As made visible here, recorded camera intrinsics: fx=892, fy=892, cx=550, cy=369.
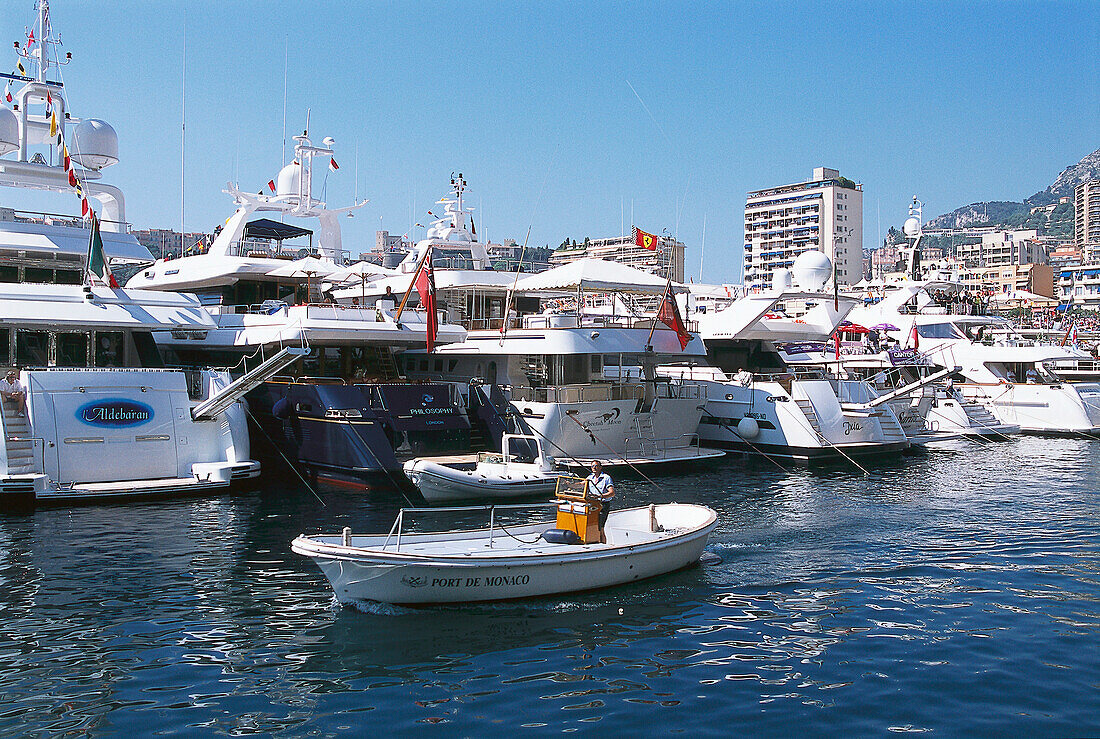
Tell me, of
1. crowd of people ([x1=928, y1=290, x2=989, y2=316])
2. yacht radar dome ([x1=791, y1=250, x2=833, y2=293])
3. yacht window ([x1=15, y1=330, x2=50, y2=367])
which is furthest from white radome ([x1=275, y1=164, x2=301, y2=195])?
crowd of people ([x1=928, y1=290, x2=989, y2=316])

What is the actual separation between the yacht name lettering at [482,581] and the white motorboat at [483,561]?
0.01 metres

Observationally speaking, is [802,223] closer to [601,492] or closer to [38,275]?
[38,275]

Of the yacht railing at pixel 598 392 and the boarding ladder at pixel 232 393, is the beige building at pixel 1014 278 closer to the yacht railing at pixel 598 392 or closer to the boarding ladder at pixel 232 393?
the yacht railing at pixel 598 392

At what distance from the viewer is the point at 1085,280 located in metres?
112

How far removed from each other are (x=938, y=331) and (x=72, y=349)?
1468 inches

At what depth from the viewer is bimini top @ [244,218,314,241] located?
3481cm

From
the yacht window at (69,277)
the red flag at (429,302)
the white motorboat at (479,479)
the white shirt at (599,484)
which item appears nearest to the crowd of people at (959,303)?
the red flag at (429,302)

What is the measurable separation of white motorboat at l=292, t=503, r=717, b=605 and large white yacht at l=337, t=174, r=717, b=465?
952 centimetres

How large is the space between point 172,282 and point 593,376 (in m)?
16.5

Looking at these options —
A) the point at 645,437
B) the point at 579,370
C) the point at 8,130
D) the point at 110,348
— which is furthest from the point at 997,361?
the point at 8,130

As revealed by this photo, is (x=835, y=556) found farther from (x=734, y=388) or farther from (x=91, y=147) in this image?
(x=91, y=147)

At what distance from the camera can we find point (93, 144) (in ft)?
93.5

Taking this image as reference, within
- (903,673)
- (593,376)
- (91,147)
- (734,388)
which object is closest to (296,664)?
(903,673)

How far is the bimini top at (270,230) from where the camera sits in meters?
34.8
